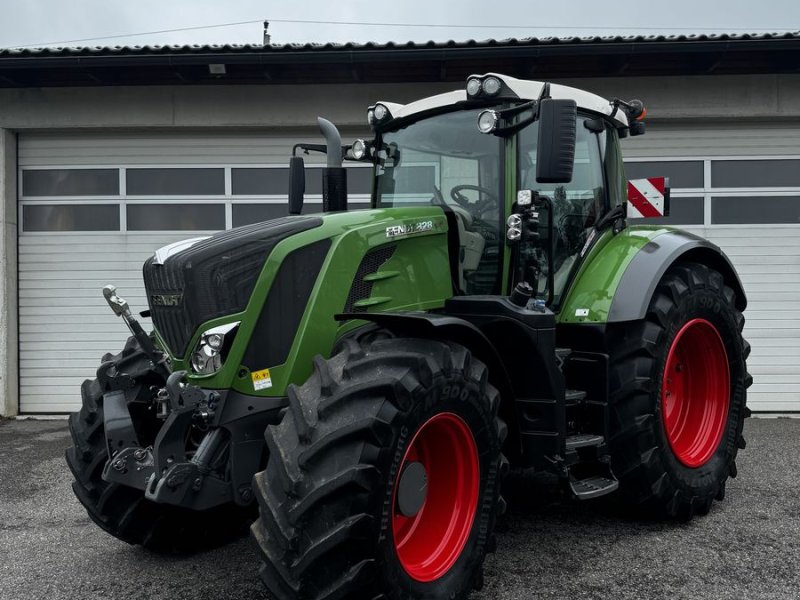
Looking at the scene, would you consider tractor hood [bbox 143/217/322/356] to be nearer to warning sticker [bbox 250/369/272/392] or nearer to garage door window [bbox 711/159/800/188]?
warning sticker [bbox 250/369/272/392]

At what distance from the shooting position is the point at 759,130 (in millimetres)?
7984

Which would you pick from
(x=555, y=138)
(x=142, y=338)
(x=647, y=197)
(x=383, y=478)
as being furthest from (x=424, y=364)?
(x=647, y=197)

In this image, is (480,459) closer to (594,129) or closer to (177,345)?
(177,345)

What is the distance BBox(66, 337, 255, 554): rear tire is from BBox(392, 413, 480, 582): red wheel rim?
47.7 inches

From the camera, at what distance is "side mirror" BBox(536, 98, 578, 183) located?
10.7ft

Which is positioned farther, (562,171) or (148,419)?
(148,419)

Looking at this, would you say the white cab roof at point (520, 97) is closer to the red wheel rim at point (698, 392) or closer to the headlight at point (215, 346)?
the red wheel rim at point (698, 392)

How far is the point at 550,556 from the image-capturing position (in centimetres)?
371

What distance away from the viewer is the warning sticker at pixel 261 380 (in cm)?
309

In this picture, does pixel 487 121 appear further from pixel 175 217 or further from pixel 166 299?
pixel 175 217

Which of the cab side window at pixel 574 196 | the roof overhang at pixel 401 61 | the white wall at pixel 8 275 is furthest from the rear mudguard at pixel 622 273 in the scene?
the white wall at pixel 8 275

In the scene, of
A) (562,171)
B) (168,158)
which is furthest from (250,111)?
(562,171)

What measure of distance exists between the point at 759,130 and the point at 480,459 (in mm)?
6432

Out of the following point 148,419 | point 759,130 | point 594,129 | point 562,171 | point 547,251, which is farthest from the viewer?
point 759,130
